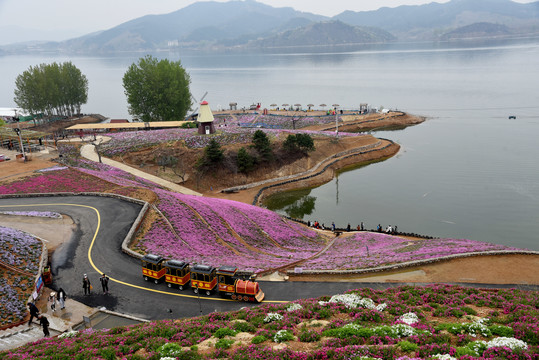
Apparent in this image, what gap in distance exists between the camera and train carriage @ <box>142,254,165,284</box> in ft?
96.4

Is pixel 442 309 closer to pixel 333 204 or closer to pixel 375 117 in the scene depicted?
pixel 333 204

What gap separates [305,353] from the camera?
1627 cm

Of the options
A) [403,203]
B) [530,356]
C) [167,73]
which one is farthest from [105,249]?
[167,73]

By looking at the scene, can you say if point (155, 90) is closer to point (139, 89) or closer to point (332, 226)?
point (139, 89)

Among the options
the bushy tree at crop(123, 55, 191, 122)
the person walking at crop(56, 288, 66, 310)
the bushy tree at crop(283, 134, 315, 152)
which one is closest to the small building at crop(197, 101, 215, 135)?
the bushy tree at crop(283, 134, 315, 152)

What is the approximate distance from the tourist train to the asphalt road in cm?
51

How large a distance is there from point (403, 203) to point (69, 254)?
4922cm

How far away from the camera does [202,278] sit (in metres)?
27.9

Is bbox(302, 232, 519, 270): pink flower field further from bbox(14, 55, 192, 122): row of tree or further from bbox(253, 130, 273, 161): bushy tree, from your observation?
bbox(14, 55, 192, 122): row of tree

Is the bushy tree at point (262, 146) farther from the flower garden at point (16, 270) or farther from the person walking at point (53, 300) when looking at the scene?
the person walking at point (53, 300)

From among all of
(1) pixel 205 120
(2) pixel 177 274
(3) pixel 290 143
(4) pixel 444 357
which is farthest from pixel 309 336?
(1) pixel 205 120

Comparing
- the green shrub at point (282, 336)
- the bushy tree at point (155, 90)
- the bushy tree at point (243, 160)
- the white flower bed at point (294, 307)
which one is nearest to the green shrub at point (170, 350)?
the green shrub at point (282, 336)

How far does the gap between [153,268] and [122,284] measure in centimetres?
291

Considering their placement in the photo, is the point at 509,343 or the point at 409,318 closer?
the point at 509,343
